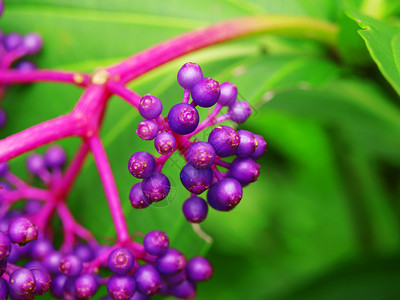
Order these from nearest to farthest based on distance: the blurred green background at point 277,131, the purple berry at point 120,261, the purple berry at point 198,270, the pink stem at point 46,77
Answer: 1. the purple berry at point 120,261
2. the purple berry at point 198,270
3. the pink stem at point 46,77
4. the blurred green background at point 277,131

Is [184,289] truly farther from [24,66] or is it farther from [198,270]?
[24,66]

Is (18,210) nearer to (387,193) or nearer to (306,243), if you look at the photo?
(387,193)

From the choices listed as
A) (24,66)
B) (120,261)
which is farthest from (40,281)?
(24,66)

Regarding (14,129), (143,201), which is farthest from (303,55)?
(14,129)

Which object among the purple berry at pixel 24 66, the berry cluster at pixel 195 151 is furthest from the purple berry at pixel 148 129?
the purple berry at pixel 24 66

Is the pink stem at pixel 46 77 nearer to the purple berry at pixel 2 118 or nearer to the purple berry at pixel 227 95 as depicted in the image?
the purple berry at pixel 2 118
